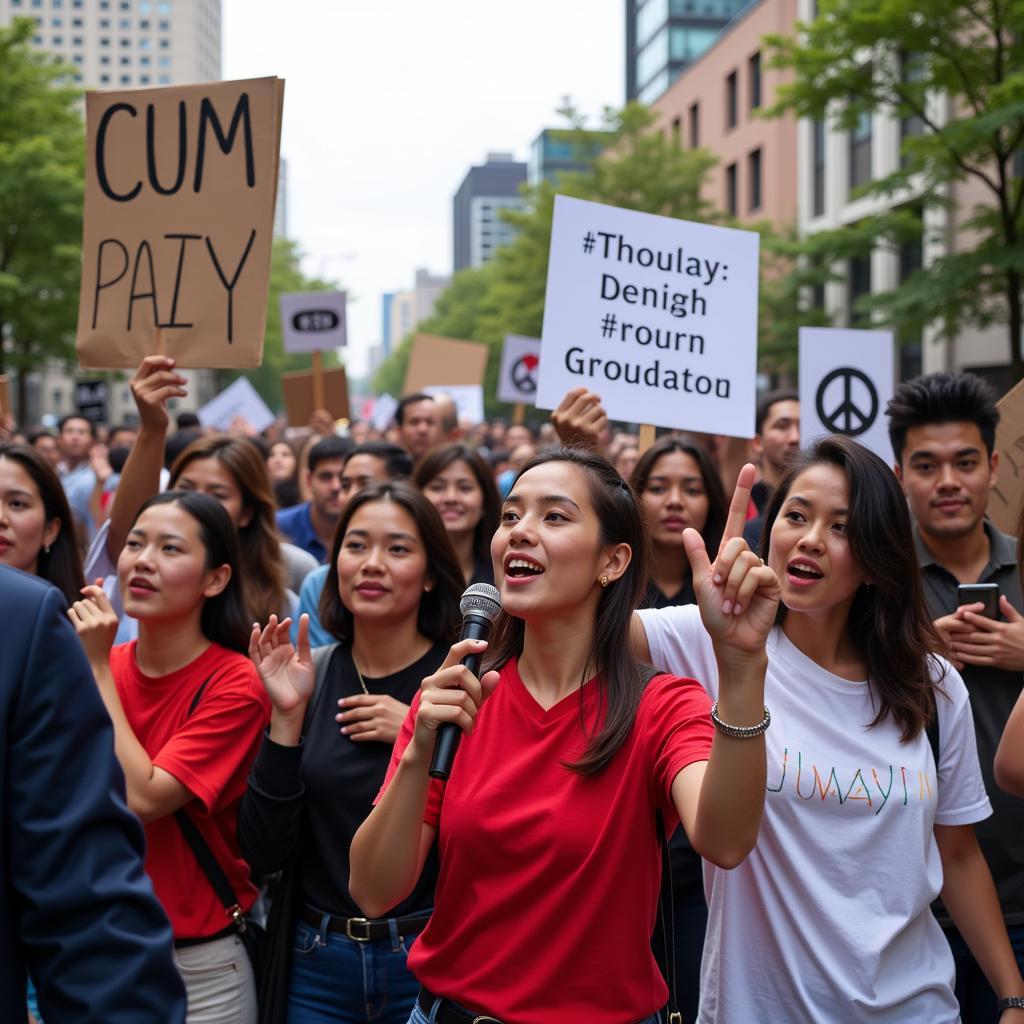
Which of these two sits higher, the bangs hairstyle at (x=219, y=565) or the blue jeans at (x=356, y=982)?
the bangs hairstyle at (x=219, y=565)

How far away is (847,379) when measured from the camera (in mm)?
5633

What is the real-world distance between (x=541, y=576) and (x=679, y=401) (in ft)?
7.34

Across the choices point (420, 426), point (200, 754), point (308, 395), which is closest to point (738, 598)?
point (200, 754)

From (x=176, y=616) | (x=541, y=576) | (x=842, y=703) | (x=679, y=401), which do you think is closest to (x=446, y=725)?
(x=541, y=576)

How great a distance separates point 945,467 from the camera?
3820mm

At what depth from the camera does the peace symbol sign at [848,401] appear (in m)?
5.59

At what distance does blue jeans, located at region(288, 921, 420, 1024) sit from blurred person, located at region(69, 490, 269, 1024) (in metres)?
0.21

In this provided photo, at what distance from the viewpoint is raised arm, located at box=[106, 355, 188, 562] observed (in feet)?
14.5

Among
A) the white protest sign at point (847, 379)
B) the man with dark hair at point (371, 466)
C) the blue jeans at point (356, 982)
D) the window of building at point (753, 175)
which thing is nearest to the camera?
the blue jeans at point (356, 982)

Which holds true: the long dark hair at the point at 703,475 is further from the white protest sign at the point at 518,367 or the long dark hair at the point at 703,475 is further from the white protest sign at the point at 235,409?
the white protest sign at the point at 235,409

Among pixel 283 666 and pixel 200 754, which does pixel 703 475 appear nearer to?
pixel 283 666

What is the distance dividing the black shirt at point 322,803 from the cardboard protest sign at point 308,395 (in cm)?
613

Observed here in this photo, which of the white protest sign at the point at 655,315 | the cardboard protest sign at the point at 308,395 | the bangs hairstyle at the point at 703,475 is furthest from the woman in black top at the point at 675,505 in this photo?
the cardboard protest sign at the point at 308,395

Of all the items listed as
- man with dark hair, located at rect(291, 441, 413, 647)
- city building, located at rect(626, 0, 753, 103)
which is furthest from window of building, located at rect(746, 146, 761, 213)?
man with dark hair, located at rect(291, 441, 413, 647)
